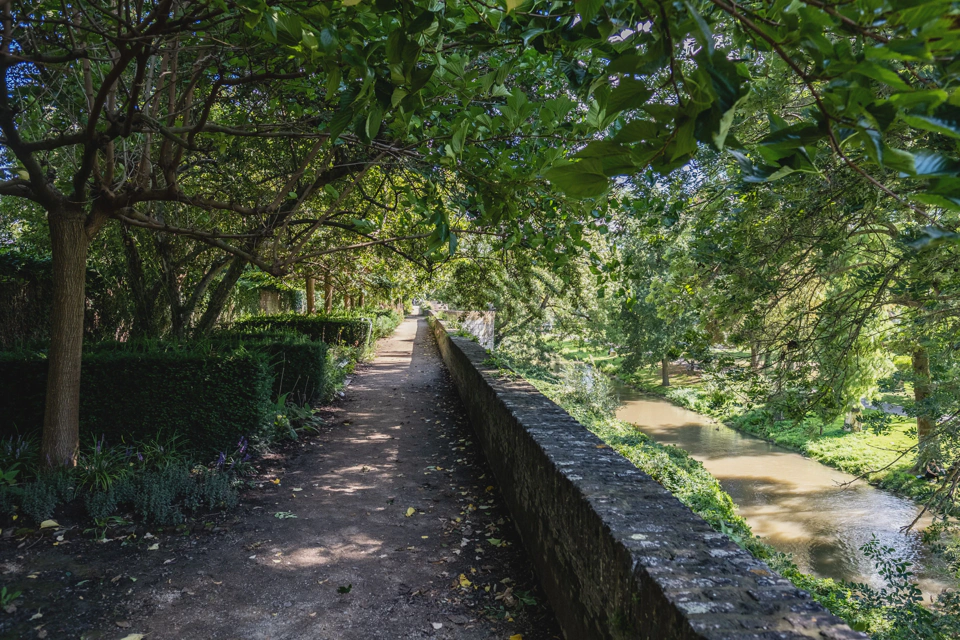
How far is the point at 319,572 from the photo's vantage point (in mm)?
4250

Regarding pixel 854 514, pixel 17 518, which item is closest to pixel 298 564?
pixel 17 518

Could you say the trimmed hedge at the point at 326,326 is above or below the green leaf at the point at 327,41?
below

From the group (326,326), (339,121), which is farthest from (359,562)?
(326,326)

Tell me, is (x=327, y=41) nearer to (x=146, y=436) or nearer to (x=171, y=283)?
(x=146, y=436)

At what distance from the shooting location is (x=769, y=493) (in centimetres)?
1593

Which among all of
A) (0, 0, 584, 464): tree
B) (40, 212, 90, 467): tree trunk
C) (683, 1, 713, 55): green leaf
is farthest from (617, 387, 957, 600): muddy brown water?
(40, 212, 90, 467): tree trunk

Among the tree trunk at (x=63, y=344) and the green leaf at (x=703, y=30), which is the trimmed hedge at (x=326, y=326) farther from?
the green leaf at (x=703, y=30)

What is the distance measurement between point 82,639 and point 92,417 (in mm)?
3632

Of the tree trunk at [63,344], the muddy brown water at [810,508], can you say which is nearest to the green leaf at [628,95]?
the tree trunk at [63,344]

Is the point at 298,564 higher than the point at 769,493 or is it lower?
higher

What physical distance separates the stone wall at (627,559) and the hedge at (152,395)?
364 cm

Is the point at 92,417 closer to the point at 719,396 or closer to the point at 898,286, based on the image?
the point at 719,396

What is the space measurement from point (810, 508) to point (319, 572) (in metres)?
14.7

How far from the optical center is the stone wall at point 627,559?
1.91m
